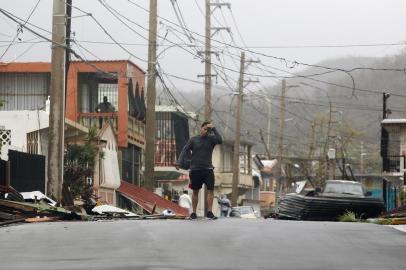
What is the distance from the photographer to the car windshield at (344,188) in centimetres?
2915

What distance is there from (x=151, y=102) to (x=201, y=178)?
576 inches

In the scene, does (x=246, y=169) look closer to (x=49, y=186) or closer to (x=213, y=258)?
(x=49, y=186)

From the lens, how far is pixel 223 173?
2776 inches

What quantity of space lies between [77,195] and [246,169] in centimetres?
5103

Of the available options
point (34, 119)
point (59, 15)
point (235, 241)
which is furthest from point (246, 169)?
point (235, 241)

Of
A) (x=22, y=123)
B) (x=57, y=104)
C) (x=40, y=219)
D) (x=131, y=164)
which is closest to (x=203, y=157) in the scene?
(x=40, y=219)

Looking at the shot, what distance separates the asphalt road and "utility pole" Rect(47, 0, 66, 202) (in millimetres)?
8655

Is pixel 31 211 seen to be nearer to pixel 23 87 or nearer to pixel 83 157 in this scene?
pixel 83 157

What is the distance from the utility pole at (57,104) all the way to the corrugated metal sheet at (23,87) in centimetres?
1397

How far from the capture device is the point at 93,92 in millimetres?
40688

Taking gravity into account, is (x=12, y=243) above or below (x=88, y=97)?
below

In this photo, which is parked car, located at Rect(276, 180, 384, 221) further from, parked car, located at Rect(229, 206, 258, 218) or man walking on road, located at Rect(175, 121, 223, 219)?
parked car, located at Rect(229, 206, 258, 218)

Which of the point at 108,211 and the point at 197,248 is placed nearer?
the point at 197,248

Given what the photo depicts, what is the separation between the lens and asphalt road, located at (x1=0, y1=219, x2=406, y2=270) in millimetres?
9406
